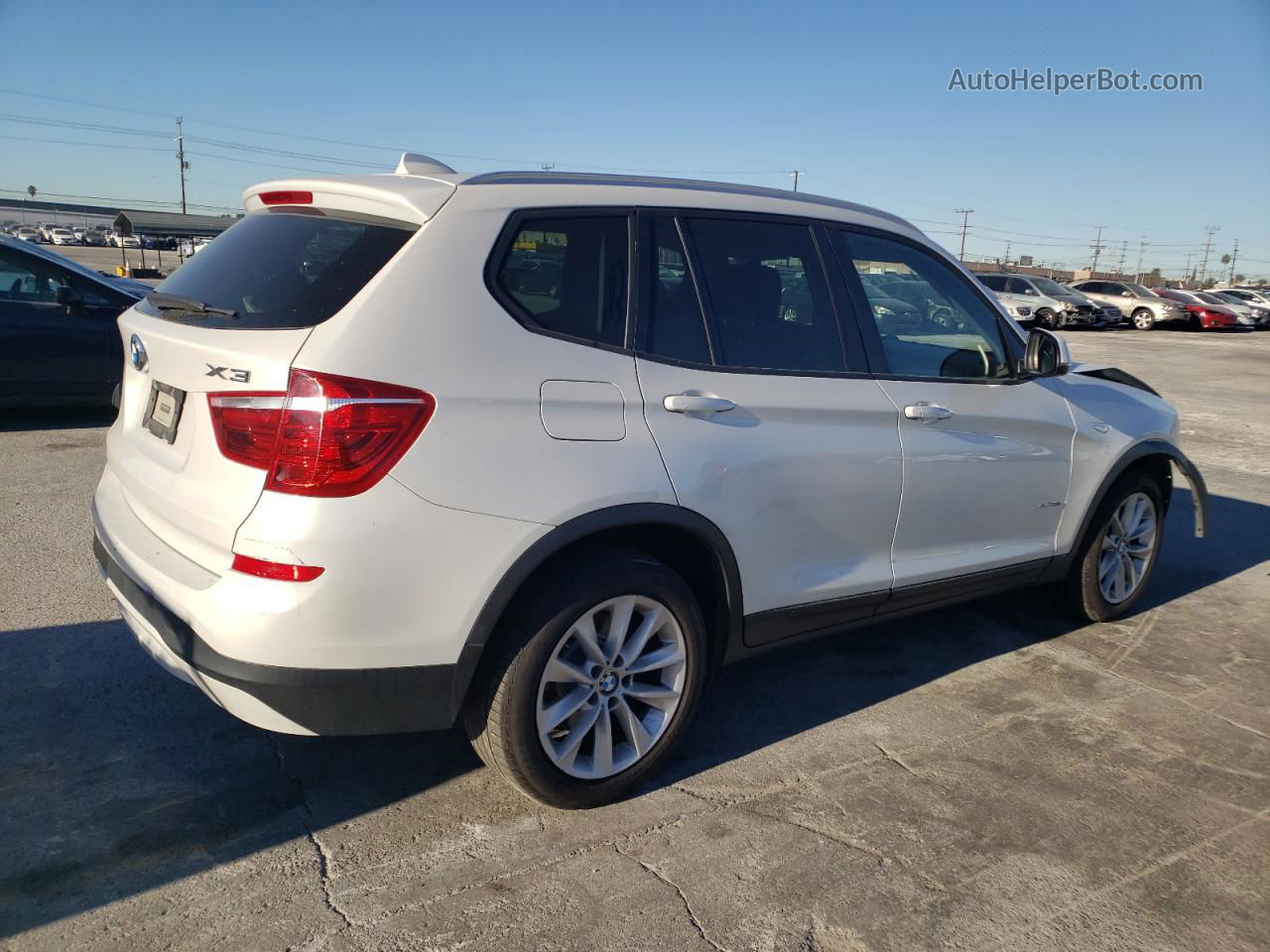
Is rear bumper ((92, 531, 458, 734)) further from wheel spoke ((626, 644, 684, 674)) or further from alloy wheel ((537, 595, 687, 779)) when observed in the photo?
wheel spoke ((626, 644, 684, 674))

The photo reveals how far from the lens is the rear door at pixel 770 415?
3066mm

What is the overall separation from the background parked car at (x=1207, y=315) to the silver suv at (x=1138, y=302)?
1.96 ft

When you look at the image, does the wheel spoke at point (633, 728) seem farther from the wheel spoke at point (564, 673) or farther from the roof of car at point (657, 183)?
the roof of car at point (657, 183)

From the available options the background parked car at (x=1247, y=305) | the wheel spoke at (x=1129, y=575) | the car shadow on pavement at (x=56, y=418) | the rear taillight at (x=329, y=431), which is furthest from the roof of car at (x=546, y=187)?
the background parked car at (x=1247, y=305)

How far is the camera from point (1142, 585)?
5059 mm

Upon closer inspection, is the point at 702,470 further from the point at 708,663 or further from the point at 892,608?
the point at 892,608

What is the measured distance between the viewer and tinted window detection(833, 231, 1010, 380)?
3.80m

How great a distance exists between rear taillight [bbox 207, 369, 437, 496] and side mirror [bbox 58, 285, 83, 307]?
6.71 m

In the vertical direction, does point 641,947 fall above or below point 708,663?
below

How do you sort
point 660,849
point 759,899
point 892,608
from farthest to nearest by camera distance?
1. point 892,608
2. point 660,849
3. point 759,899

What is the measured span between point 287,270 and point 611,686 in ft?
5.14

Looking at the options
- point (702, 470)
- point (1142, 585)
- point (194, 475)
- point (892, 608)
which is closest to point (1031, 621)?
point (1142, 585)

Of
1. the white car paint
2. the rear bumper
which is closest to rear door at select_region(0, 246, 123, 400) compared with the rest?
the white car paint

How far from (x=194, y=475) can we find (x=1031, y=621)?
13.2 ft
